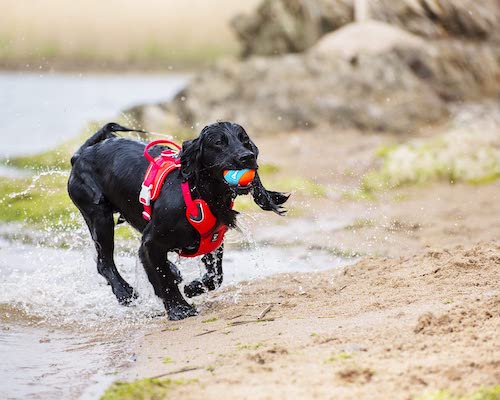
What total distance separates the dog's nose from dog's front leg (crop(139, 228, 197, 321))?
3.29 ft

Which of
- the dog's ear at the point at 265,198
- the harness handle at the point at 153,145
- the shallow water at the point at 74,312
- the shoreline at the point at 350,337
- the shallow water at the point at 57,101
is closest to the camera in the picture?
the shoreline at the point at 350,337

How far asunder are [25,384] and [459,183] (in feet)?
27.6

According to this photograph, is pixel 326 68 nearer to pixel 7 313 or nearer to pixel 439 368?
pixel 7 313

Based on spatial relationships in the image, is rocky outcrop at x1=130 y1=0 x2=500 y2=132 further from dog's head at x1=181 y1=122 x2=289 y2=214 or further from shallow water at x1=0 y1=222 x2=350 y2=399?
dog's head at x1=181 y1=122 x2=289 y2=214

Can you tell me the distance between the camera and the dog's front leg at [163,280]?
634 centimetres

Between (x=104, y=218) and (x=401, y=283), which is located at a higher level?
(x=104, y=218)

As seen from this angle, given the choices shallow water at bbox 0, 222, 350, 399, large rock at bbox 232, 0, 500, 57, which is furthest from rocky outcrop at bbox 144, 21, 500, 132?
shallow water at bbox 0, 222, 350, 399

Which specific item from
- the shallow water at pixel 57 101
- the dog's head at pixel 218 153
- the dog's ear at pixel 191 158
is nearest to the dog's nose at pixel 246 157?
the dog's head at pixel 218 153

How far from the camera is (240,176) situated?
19.0ft

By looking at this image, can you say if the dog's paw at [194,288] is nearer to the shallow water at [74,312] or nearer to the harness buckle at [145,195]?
the shallow water at [74,312]

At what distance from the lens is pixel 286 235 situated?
1017 cm

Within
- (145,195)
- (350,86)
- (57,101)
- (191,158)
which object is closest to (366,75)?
(350,86)

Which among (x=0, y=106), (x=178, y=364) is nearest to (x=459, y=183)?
(x=178, y=364)

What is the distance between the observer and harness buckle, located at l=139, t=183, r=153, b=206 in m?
6.39
